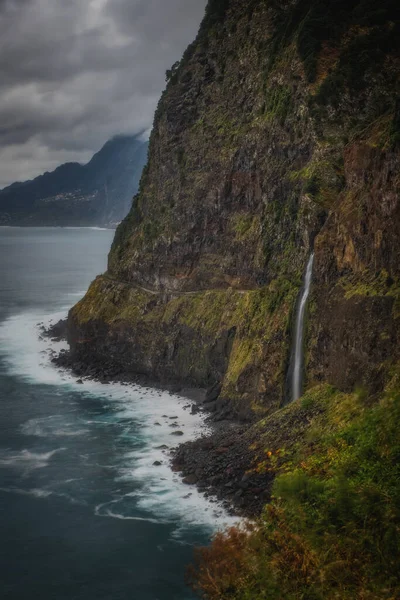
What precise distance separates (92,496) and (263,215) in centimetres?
3390

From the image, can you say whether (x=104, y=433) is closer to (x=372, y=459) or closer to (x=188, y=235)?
(x=188, y=235)

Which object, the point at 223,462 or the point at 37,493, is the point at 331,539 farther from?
the point at 37,493

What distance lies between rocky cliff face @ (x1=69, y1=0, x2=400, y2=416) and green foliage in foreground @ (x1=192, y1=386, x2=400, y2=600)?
465 inches

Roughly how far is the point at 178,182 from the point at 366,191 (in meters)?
35.8

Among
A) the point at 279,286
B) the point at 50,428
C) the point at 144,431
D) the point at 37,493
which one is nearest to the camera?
the point at 37,493

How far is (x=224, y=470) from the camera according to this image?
41688 millimetres

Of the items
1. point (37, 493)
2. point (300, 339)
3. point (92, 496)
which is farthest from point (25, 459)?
point (300, 339)

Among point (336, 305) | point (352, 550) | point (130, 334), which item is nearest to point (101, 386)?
point (130, 334)

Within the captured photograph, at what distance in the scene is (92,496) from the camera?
1647 inches

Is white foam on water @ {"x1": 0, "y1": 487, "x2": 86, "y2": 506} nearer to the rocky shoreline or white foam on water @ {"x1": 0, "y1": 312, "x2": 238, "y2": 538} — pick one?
white foam on water @ {"x1": 0, "y1": 312, "x2": 238, "y2": 538}

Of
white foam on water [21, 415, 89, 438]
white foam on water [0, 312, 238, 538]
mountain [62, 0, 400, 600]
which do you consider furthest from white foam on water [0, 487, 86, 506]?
white foam on water [21, 415, 89, 438]

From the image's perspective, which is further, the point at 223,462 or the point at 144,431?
the point at 144,431

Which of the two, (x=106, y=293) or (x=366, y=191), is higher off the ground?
(x=366, y=191)

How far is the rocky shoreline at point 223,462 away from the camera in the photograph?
125ft
